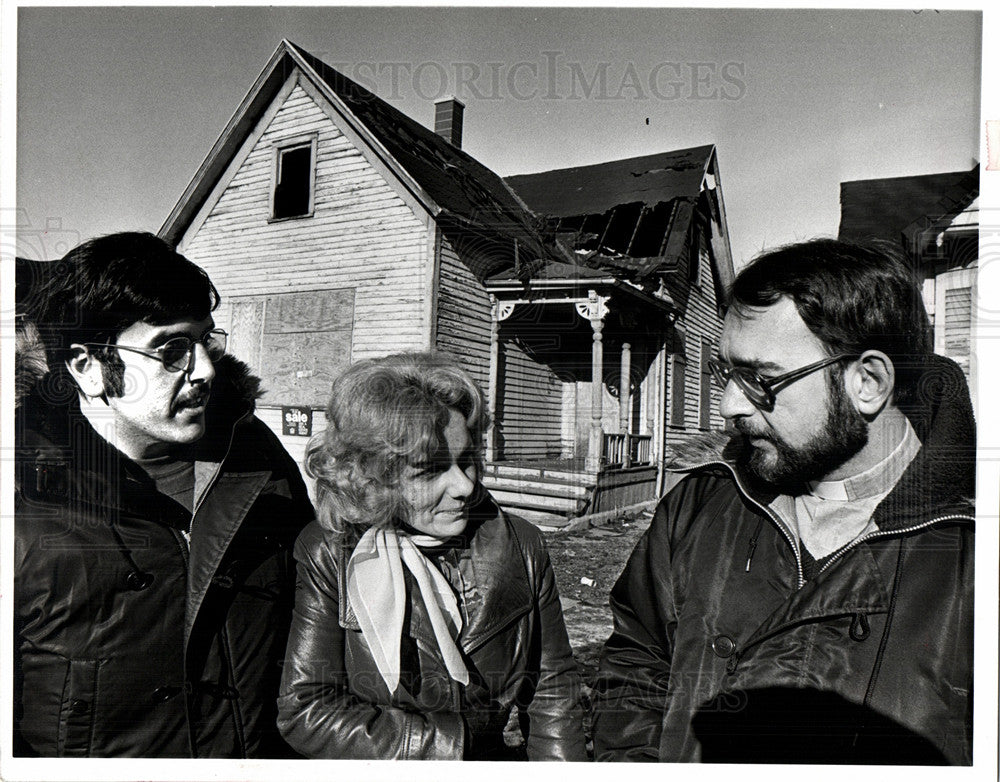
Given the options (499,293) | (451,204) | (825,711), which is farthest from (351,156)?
(825,711)

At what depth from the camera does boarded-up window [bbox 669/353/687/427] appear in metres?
2.57

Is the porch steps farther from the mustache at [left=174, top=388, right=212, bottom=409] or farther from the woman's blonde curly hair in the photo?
the mustache at [left=174, top=388, right=212, bottom=409]

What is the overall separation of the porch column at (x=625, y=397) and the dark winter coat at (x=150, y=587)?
3.85ft

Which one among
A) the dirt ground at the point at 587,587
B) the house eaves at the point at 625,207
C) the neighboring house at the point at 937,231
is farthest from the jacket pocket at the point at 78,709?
the neighboring house at the point at 937,231

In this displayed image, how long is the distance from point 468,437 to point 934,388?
1602mm

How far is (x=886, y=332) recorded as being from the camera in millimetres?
2367

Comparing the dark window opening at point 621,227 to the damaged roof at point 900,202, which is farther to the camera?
the dark window opening at point 621,227

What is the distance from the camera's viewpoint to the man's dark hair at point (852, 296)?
2.35 metres

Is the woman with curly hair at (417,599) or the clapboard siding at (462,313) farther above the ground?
the clapboard siding at (462,313)

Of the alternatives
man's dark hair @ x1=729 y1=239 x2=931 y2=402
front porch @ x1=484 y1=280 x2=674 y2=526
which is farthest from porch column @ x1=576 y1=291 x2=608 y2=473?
man's dark hair @ x1=729 y1=239 x2=931 y2=402

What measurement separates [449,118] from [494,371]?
0.94 m

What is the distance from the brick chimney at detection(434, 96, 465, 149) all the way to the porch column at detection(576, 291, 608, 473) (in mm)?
748

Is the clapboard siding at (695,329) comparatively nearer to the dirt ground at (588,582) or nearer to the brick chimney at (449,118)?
the dirt ground at (588,582)

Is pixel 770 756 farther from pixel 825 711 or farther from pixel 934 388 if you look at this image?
pixel 934 388
